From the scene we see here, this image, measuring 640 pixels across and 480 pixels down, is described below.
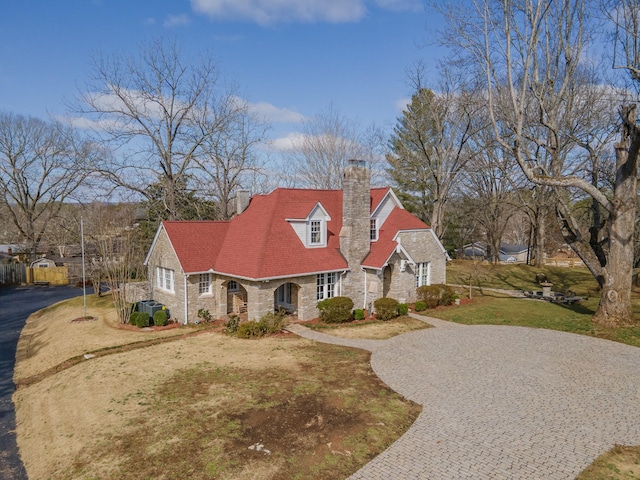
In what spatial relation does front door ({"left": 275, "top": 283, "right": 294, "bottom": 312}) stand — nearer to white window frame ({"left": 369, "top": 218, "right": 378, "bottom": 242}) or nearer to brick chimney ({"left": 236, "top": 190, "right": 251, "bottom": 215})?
brick chimney ({"left": 236, "top": 190, "right": 251, "bottom": 215})

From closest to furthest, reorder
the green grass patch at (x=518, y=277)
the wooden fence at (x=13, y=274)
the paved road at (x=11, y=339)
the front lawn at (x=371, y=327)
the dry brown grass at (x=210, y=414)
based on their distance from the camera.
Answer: the dry brown grass at (x=210, y=414), the paved road at (x=11, y=339), the front lawn at (x=371, y=327), the green grass patch at (x=518, y=277), the wooden fence at (x=13, y=274)

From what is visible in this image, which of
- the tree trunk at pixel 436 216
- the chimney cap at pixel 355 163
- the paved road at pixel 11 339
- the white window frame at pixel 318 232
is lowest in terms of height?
the paved road at pixel 11 339

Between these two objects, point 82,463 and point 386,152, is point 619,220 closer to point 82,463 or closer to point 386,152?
point 82,463

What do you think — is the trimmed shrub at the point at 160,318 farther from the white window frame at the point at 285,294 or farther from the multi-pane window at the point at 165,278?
the white window frame at the point at 285,294

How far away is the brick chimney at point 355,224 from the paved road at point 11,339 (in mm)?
14926

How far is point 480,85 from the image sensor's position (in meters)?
25.8

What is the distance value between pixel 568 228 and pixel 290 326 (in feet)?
50.4

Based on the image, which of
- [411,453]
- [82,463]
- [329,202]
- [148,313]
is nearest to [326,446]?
[411,453]

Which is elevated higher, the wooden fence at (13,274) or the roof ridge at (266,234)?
the roof ridge at (266,234)

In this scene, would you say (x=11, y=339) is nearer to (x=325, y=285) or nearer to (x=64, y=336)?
(x=64, y=336)

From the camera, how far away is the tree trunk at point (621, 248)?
57.7 ft

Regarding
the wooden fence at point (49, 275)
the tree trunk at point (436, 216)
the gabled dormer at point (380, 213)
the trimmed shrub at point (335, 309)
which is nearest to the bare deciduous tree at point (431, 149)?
the tree trunk at point (436, 216)

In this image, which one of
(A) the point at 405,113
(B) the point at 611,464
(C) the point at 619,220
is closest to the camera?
(B) the point at 611,464

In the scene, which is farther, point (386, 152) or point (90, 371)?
point (386, 152)
